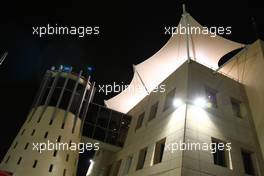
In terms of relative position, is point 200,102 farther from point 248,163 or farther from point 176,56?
point 176,56

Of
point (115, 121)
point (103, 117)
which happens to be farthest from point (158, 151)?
point (103, 117)

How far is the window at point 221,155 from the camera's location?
10533 millimetres

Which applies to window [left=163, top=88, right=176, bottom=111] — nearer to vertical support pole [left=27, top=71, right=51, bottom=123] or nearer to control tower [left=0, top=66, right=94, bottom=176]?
control tower [left=0, top=66, right=94, bottom=176]

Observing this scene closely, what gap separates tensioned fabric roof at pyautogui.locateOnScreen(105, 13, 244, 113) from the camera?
618 inches

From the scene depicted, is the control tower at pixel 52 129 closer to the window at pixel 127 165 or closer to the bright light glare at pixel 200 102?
the window at pixel 127 165

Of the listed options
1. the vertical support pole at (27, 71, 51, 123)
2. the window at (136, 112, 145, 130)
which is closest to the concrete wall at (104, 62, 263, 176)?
the window at (136, 112, 145, 130)

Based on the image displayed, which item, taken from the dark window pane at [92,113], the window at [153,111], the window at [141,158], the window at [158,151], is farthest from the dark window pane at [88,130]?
the window at [158,151]

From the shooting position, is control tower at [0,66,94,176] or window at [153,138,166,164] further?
control tower at [0,66,94,176]

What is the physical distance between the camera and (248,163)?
11.2m

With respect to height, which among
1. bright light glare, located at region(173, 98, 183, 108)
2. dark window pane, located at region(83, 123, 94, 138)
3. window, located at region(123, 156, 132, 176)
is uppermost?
dark window pane, located at region(83, 123, 94, 138)

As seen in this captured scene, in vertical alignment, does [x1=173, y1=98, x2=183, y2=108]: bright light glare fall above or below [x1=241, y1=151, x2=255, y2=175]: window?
above

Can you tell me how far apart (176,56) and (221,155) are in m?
8.32

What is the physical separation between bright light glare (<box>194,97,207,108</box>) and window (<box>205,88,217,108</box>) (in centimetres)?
65

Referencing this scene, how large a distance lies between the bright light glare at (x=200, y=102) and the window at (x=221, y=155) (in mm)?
1904
